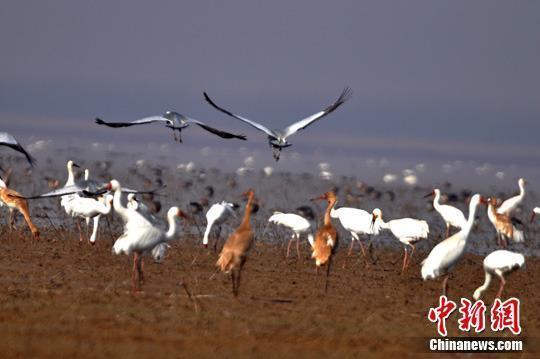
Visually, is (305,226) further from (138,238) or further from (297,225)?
(138,238)

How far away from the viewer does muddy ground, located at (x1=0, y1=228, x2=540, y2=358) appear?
8953 mm

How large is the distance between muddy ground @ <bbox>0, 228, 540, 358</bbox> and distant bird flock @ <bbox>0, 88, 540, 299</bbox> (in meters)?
0.26

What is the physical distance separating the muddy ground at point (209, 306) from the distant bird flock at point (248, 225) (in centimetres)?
26

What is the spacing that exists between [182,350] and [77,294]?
220 centimetres

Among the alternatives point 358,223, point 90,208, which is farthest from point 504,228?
point 90,208

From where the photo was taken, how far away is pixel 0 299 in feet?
33.4

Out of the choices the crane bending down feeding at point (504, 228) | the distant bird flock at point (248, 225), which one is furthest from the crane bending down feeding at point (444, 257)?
the crane bending down feeding at point (504, 228)

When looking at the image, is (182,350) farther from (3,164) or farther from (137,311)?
(3,164)

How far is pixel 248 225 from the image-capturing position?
11.4 metres

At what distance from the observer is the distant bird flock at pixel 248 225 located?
449 inches

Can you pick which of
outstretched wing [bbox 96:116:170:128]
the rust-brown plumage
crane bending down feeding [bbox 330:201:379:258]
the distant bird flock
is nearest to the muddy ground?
the distant bird flock

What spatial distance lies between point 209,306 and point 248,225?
50.4 inches

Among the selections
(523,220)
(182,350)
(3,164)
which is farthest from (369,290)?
(3,164)

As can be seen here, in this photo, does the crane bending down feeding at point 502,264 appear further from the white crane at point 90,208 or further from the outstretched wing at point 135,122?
the white crane at point 90,208
